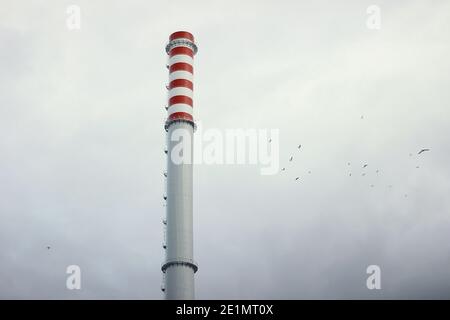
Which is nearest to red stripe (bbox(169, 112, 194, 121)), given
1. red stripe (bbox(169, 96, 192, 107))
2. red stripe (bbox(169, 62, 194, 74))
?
red stripe (bbox(169, 96, 192, 107))

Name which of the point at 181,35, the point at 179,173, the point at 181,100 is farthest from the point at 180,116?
the point at 181,35

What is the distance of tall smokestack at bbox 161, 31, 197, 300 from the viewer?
52.7 meters

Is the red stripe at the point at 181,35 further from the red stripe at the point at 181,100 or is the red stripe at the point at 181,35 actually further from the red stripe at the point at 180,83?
the red stripe at the point at 181,100

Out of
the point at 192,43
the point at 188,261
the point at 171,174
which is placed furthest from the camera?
the point at 192,43

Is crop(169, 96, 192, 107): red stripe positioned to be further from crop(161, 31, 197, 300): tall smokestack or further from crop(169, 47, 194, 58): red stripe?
crop(169, 47, 194, 58): red stripe

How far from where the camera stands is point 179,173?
5603cm

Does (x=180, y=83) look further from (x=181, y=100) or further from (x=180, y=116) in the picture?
(x=180, y=116)

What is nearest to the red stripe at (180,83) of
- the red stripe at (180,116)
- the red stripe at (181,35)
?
the red stripe at (180,116)

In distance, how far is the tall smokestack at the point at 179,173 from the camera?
173ft

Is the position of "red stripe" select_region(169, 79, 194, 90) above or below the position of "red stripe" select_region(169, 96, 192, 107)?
above
